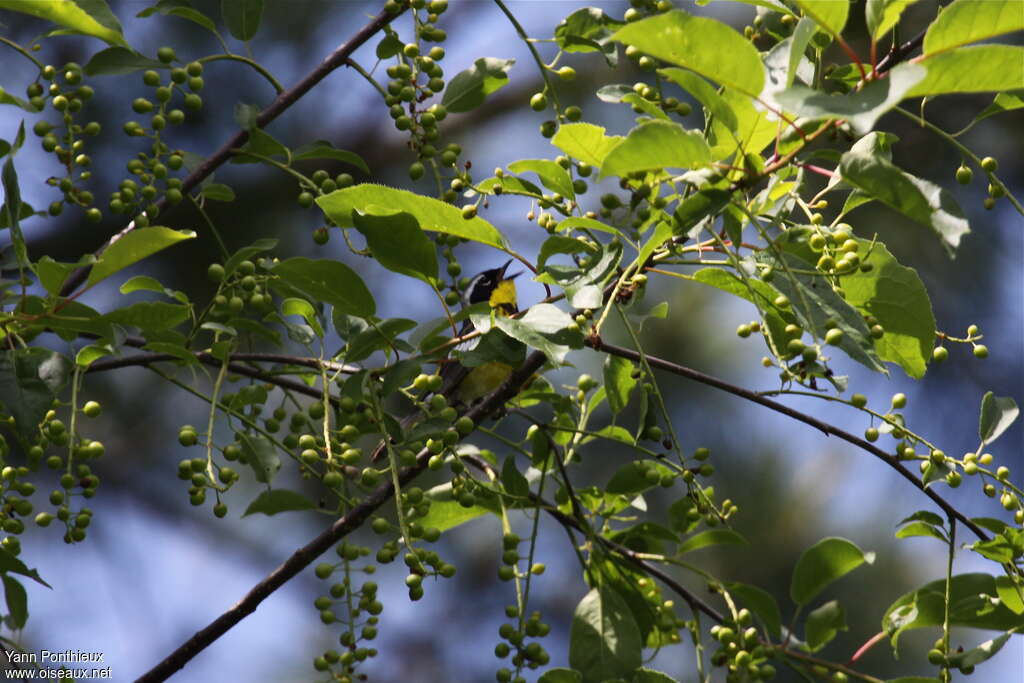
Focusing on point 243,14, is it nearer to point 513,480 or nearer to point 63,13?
point 63,13

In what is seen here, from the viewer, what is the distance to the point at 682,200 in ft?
3.72

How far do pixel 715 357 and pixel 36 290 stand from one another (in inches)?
91.4

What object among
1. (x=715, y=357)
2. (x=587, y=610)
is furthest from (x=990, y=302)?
(x=587, y=610)

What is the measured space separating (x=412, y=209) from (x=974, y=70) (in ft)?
2.21

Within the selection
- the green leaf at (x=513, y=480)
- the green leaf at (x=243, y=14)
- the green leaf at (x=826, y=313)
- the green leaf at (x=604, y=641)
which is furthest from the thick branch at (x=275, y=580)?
the green leaf at (x=243, y=14)

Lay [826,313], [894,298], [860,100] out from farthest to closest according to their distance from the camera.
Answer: [894,298] < [826,313] < [860,100]

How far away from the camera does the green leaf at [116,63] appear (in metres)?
1.66

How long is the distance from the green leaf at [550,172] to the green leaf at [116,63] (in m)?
0.70

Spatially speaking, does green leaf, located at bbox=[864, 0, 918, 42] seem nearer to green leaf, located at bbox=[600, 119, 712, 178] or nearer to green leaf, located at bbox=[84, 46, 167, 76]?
green leaf, located at bbox=[600, 119, 712, 178]

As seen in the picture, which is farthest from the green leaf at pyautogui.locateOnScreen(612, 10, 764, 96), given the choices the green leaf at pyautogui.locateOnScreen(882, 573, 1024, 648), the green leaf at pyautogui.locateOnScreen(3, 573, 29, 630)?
the green leaf at pyautogui.locateOnScreen(3, 573, 29, 630)

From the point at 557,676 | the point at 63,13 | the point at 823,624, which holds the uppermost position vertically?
the point at 63,13

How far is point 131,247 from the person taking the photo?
134cm

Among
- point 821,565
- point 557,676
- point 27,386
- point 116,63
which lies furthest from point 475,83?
point 821,565

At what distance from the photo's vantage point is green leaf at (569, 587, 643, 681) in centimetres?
149
